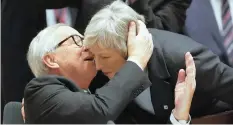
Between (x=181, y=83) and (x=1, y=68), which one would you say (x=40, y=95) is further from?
(x=1, y=68)

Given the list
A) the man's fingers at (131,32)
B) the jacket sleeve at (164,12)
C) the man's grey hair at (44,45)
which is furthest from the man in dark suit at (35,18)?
the man's fingers at (131,32)

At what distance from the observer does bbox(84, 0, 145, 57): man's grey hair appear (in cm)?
143

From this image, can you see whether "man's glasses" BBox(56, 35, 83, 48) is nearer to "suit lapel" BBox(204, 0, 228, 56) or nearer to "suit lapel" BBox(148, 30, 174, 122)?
"suit lapel" BBox(148, 30, 174, 122)

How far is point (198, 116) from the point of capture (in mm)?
1628

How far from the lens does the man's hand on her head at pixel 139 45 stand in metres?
1.39

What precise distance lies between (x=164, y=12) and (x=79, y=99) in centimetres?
68

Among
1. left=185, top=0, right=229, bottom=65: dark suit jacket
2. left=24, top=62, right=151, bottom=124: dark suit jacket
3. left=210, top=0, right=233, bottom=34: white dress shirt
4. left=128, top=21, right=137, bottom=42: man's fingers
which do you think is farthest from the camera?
left=210, top=0, right=233, bottom=34: white dress shirt

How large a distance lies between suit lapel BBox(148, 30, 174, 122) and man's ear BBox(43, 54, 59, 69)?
29 centimetres

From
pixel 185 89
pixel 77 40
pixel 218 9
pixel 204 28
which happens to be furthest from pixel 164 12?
pixel 185 89

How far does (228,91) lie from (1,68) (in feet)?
3.13

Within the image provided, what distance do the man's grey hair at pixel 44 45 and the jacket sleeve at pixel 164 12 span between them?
0.32 metres

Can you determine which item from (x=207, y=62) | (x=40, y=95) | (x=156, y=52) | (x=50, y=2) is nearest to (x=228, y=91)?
(x=207, y=62)

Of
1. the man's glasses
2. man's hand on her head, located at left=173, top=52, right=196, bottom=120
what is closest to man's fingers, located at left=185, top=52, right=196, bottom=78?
man's hand on her head, located at left=173, top=52, right=196, bottom=120

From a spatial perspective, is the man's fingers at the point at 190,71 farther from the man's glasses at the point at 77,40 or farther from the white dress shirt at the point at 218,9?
the white dress shirt at the point at 218,9
